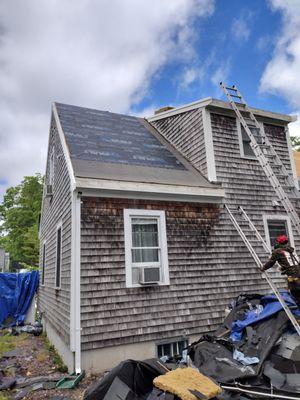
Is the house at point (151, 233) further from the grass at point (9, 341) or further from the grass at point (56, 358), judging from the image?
the grass at point (9, 341)

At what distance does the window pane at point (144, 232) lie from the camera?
21.0ft

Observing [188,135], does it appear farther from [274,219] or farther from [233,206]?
[274,219]

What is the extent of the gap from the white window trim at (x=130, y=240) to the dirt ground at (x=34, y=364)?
200cm

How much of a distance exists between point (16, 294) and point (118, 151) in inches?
312

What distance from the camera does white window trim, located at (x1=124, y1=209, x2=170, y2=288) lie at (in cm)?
606

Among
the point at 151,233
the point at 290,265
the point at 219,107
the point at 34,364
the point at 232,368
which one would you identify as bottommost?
the point at 34,364

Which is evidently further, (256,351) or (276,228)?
(276,228)

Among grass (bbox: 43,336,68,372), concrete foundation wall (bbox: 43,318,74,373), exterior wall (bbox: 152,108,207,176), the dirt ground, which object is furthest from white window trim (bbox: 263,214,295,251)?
grass (bbox: 43,336,68,372)

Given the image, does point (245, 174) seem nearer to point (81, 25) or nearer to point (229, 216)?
point (229, 216)

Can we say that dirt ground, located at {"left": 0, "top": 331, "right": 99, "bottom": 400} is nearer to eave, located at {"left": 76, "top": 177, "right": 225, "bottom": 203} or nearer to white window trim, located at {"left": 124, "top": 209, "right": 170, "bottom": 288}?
white window trim, located at {"left": 124, "top": 209, "right": 170, "bottom": 288}

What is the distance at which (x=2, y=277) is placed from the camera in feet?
40.2

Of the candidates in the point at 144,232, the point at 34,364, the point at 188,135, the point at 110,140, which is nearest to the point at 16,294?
the point at 34,364

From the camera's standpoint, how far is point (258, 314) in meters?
5.59

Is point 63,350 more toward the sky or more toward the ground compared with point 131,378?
more toward the ground
